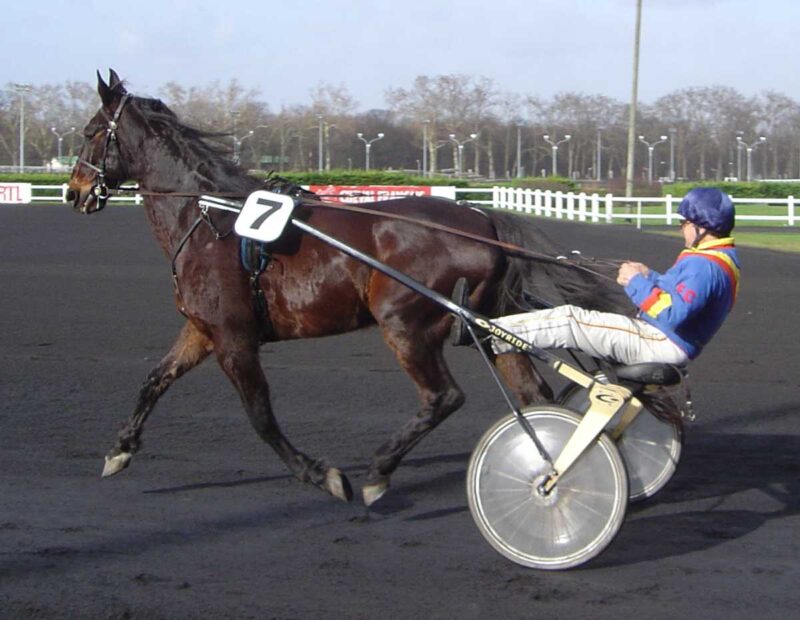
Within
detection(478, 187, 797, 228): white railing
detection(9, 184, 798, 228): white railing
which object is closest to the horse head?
detection(9, 184, 798, 228): white railing

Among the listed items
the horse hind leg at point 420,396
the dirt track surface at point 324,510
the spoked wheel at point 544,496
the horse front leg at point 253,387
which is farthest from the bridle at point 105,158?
the spoked wheel at point 544,496

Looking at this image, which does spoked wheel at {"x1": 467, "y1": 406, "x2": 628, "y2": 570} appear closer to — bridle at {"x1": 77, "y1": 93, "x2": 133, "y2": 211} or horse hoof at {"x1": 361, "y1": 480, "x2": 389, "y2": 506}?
horse hoof at {"x1": 361, "y1": 480, "x2": 389, "y2": 506}

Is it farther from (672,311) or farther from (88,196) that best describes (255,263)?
(672,311)

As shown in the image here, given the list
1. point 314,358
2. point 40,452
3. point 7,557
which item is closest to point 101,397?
point 40,452

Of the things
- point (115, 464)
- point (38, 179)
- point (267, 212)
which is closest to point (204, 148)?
point (267, 212)

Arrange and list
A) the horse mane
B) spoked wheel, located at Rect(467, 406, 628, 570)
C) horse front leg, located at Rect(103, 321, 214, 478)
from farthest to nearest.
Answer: the horse mane, horse front leg, located at Rect(103, 321, 214, 478), spoked wheel, located at Rect(467, 406, 628, 570)

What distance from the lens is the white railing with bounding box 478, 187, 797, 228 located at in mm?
30281

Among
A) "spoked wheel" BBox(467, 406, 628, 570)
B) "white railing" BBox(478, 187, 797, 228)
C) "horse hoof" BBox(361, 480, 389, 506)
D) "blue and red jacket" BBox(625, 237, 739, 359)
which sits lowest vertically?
"white railing" BBox(478, 187, 797, 228)

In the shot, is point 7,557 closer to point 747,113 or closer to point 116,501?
point 116,501

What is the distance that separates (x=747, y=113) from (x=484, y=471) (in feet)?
249

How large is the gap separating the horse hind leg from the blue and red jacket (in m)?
1.02

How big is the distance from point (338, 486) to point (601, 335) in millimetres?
1323

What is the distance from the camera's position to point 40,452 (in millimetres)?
5723

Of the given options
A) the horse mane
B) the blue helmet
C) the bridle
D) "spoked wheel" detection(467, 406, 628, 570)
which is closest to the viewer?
"spoked wheel" detection(467, 406, 628, 570)
